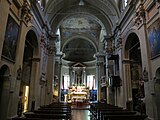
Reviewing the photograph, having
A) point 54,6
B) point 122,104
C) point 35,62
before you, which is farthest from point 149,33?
point 54,6

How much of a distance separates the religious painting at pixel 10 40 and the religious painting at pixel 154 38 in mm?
5723

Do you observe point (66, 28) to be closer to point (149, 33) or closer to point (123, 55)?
point (123, 55)

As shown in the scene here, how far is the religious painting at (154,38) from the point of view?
6129mm

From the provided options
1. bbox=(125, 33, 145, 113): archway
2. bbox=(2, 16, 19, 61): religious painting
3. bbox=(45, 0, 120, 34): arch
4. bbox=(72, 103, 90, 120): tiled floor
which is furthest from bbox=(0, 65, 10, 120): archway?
bbox=(125, 33, 145, 113): archway

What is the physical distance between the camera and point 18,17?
22.6 feet

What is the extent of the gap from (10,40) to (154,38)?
5.80m

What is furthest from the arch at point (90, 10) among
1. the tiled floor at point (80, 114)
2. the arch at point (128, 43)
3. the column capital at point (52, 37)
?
the tiled floor at point (80, 114)

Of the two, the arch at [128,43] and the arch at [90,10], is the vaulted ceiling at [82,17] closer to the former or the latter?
the arch at [90,10]

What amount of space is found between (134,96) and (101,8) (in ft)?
25.8

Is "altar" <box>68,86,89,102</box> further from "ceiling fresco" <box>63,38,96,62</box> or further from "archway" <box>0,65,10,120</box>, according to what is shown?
"archway" <box>0,65,10,120</box>

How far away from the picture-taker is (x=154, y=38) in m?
6.44

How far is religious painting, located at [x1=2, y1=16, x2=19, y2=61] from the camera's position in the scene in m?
5.77

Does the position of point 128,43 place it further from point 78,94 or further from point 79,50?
point 79,50

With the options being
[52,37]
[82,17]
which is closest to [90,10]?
[82,17]
